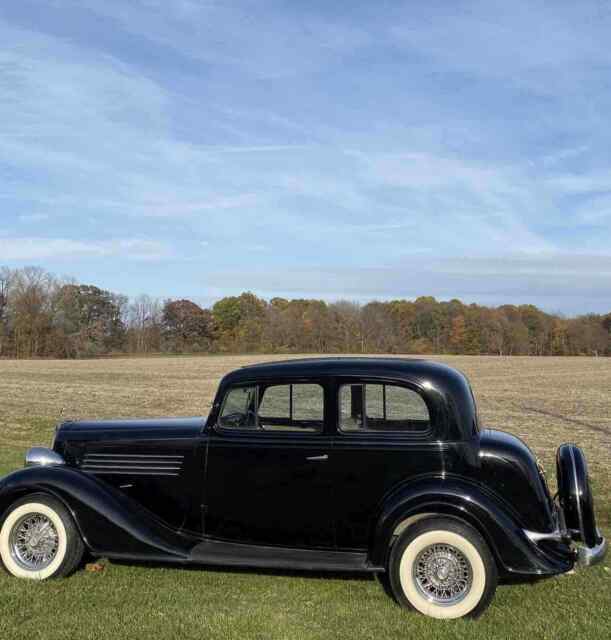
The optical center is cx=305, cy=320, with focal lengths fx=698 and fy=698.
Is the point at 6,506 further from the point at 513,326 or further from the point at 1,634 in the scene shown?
the point at 513,326

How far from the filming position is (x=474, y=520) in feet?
16.0

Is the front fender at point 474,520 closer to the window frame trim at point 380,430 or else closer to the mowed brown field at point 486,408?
the window frame trim at point 380,430

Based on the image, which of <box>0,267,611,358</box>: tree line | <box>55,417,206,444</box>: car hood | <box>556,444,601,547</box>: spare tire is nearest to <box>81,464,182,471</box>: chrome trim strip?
<box>55,417,206,444</box>: car hood

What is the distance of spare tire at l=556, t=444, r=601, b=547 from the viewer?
532 cm

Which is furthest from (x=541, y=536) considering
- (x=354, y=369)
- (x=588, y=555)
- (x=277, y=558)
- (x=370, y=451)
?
(x=277, y=558)

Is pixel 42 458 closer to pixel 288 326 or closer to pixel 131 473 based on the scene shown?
pixel 131 473

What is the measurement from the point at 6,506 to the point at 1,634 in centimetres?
144

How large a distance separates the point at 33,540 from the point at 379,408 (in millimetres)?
2973

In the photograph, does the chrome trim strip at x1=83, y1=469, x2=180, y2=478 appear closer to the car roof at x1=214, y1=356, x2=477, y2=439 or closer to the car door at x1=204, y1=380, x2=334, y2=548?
the car door at x1=204, y1=380, x2=334, y2=548

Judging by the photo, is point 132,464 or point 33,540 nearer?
point 33,540

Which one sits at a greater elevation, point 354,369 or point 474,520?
point 354,369

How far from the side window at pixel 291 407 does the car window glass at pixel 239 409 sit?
Result: 8cm

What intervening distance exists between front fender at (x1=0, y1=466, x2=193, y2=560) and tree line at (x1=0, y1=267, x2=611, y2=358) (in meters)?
88.8

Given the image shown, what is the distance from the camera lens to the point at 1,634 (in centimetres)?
435
